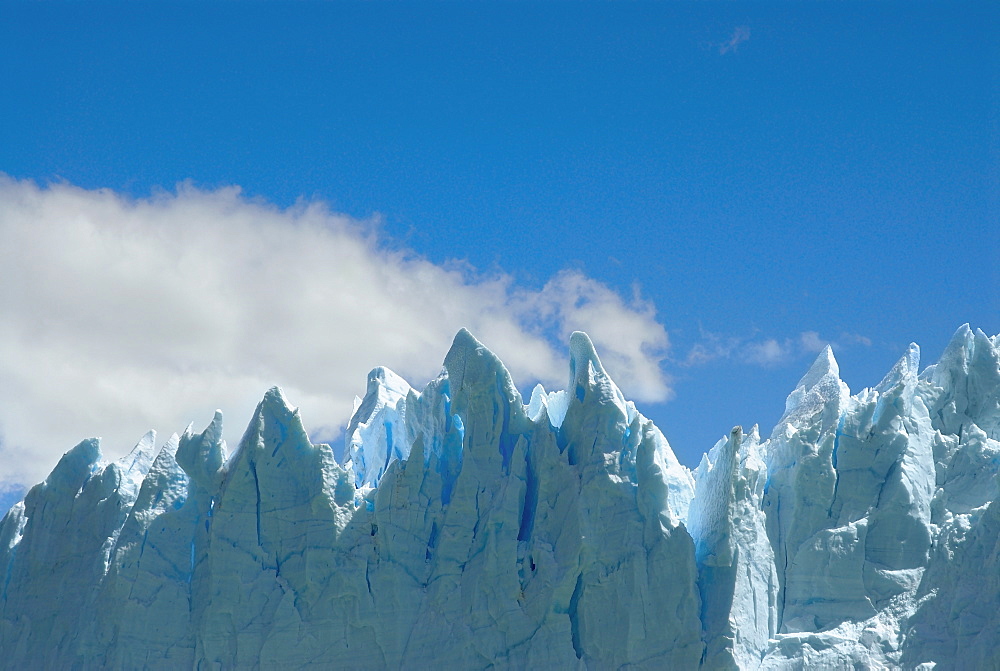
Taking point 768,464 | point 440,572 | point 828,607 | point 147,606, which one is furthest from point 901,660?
point 147,606

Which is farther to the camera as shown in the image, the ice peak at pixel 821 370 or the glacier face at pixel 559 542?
the ice peak at pixel 821 370

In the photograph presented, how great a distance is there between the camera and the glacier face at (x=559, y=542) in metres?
26.0

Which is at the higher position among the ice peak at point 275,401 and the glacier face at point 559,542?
the ice peak at point 275,401

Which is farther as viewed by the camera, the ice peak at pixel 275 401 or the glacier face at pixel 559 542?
the ice peak at pixel 275 401

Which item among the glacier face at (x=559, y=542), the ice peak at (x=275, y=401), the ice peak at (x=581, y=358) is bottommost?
the glacier face at (x=559, y=542)

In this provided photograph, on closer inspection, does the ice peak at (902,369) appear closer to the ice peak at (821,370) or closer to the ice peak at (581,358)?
the ice peak at (821,370)

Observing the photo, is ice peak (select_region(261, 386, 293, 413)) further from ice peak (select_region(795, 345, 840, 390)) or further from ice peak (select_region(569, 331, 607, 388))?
ice peak (select_region(795, 345, 840, 390))

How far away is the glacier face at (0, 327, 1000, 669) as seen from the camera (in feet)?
85.3

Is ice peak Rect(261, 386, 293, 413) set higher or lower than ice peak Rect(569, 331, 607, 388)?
lower

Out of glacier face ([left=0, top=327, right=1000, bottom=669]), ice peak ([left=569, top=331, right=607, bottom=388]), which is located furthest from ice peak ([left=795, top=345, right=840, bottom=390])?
ice peak ([left=569, top=331, right=607, bottom=388])

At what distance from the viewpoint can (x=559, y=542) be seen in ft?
89.3

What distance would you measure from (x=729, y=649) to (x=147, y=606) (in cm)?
1296

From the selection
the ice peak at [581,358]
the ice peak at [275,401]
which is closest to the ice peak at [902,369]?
the ice peak at [581,358]

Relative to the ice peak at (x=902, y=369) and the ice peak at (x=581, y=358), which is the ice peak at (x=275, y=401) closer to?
the ice peak at (x=581, y=358)
